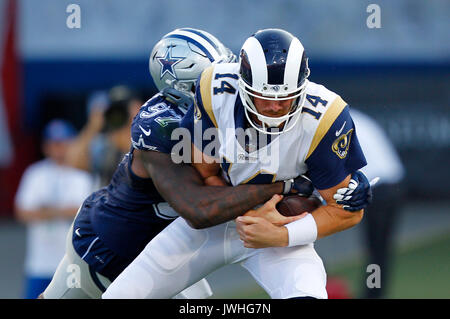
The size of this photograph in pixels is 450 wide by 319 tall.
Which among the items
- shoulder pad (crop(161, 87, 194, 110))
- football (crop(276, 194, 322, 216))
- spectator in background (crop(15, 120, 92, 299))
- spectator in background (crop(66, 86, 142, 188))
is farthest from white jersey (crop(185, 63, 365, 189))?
spectator in background (crop(15, 120, 92, 299))

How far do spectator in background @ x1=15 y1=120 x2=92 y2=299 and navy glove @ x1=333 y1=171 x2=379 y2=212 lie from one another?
3.17 meters

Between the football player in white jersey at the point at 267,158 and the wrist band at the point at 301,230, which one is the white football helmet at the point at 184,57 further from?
the wrist band at the point at 301,230

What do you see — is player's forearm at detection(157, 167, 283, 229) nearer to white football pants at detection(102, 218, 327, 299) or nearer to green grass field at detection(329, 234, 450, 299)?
white football pants at detection(102, 218, 327, 299)

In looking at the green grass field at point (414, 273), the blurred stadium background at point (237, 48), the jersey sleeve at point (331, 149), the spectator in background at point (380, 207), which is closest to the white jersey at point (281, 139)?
the jersey sleeve at point (331, 149)

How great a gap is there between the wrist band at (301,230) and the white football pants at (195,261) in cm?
15

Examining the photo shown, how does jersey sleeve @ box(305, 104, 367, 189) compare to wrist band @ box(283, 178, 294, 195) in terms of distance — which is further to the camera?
wrist band @ box(283, 178, 294, 195)

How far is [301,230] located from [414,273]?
4.96 m

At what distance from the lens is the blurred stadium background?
11.0 metres

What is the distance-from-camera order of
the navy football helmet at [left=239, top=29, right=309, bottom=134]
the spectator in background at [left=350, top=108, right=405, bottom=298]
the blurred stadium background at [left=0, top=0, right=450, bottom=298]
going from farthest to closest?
1. the blurred stadium background at [left=0, top=0, right=450, bottom=298]
2. the spectator in background at [left=350, top=108, right=405, bottom=298]
3. the navy football helmet at [left=239, top=29, right=309, bottom=134]

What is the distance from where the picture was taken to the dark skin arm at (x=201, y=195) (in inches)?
150

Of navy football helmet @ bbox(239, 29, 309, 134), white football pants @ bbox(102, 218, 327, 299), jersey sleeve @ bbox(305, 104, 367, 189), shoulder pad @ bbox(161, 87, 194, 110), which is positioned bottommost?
white football pants @ bbox(102, 218, 327, 299)

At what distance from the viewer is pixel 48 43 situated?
1121 centimetres

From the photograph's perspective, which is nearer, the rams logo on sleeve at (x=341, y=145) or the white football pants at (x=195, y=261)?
the rams logo on sleeve at (x=341, y=145)
